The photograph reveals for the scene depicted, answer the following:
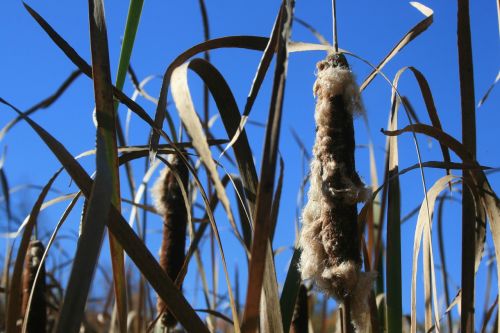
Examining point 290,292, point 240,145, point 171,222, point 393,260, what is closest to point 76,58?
point 240,145

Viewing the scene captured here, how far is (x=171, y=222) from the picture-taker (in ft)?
7.59

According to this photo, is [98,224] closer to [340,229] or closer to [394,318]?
[340,229]

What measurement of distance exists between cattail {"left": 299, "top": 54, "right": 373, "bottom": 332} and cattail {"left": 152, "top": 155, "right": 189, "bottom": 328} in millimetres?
960

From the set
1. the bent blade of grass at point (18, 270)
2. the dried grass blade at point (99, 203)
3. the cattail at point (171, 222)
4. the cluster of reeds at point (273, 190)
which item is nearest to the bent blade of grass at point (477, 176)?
the cluster of reeds at point (273, 190)

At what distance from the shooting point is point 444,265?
238 cm

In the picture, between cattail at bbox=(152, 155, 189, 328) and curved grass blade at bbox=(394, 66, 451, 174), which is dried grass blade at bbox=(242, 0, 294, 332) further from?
cattail at bbox=(152, 155, 189, 328)

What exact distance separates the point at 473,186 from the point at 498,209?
7 centimetres

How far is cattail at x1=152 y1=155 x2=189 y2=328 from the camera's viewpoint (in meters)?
2.21

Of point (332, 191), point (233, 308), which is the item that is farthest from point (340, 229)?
point (233, 308)

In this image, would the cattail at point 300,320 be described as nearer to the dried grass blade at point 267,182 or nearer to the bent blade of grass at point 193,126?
the bent blade of grass at point 193,126

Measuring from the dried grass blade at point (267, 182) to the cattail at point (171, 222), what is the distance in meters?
1.16

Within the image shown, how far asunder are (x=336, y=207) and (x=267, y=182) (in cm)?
35

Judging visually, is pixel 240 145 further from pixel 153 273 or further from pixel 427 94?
pixel 427 94

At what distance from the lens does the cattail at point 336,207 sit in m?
1.18
